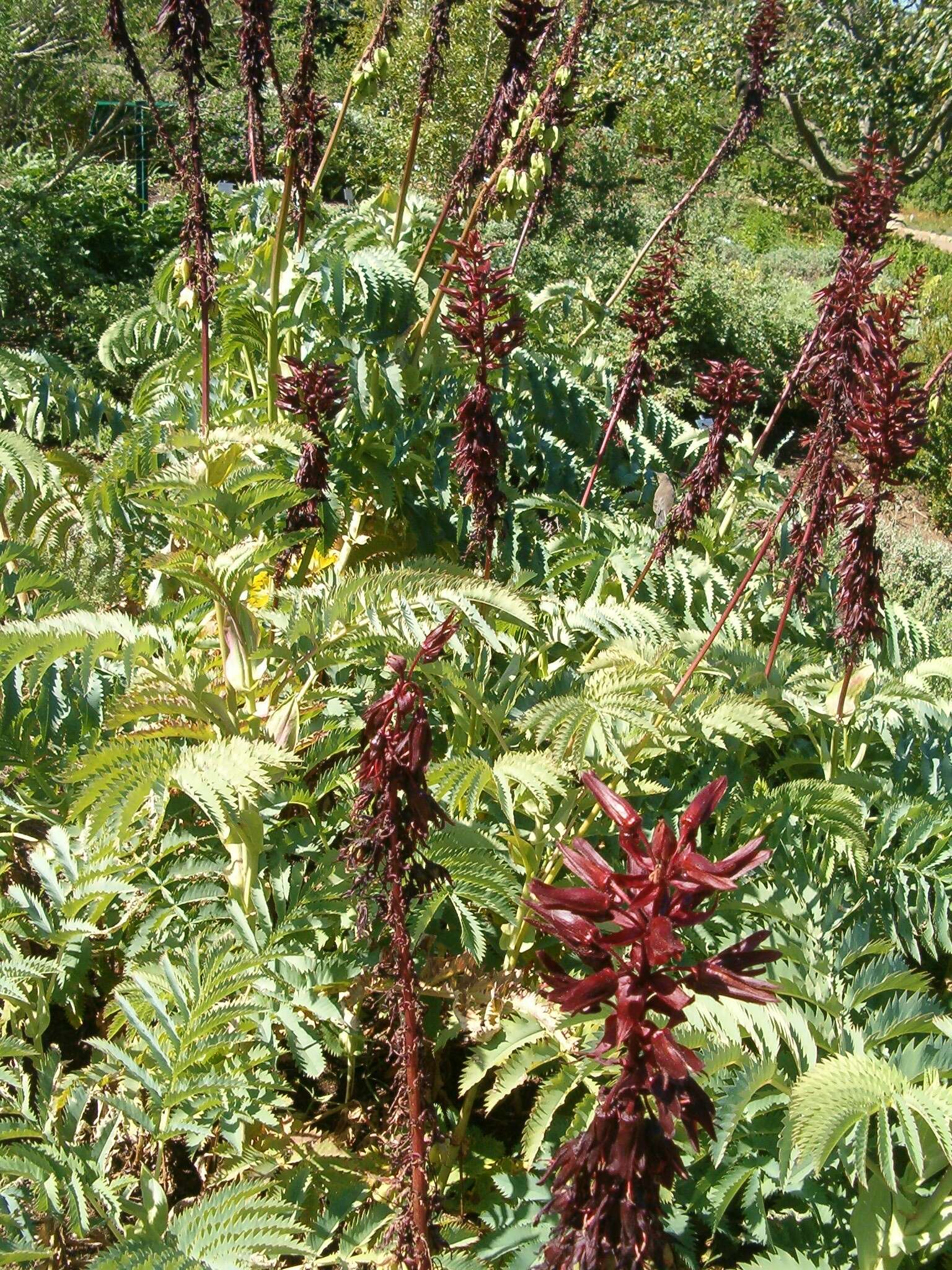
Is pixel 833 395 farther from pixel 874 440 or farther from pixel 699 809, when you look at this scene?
pixel 699 809

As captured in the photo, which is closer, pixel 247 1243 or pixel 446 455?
pixel 247 1243

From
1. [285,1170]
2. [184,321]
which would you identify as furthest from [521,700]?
[184,321]

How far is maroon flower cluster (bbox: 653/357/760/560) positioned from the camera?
2.72 meters

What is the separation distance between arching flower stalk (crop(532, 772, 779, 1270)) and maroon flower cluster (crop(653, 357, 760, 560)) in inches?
65.6

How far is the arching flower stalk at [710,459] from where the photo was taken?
8.94 feet

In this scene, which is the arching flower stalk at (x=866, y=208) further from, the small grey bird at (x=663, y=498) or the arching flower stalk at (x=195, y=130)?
the arching flower stalk at (x=195, y=130)

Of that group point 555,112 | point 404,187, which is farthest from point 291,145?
point 555,112

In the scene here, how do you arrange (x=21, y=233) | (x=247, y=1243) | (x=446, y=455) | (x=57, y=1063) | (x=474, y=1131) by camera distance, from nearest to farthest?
1. (x=247, y=1243)
2. (x=57, y=1063)
3. (x=474, y=1131)
4. (x=446, y=455)
5. (x=21, y=233)

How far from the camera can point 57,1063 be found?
187 cm

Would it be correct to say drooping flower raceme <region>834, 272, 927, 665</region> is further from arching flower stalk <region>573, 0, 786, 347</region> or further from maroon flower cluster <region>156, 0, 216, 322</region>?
maroon flower cluster <region>156, 0, 216, 322</region>

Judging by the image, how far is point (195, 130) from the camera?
2678mm

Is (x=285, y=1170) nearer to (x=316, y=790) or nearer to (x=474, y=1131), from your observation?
(x=474, y=1131)

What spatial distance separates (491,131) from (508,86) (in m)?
0.13

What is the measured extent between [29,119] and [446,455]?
10.3m
